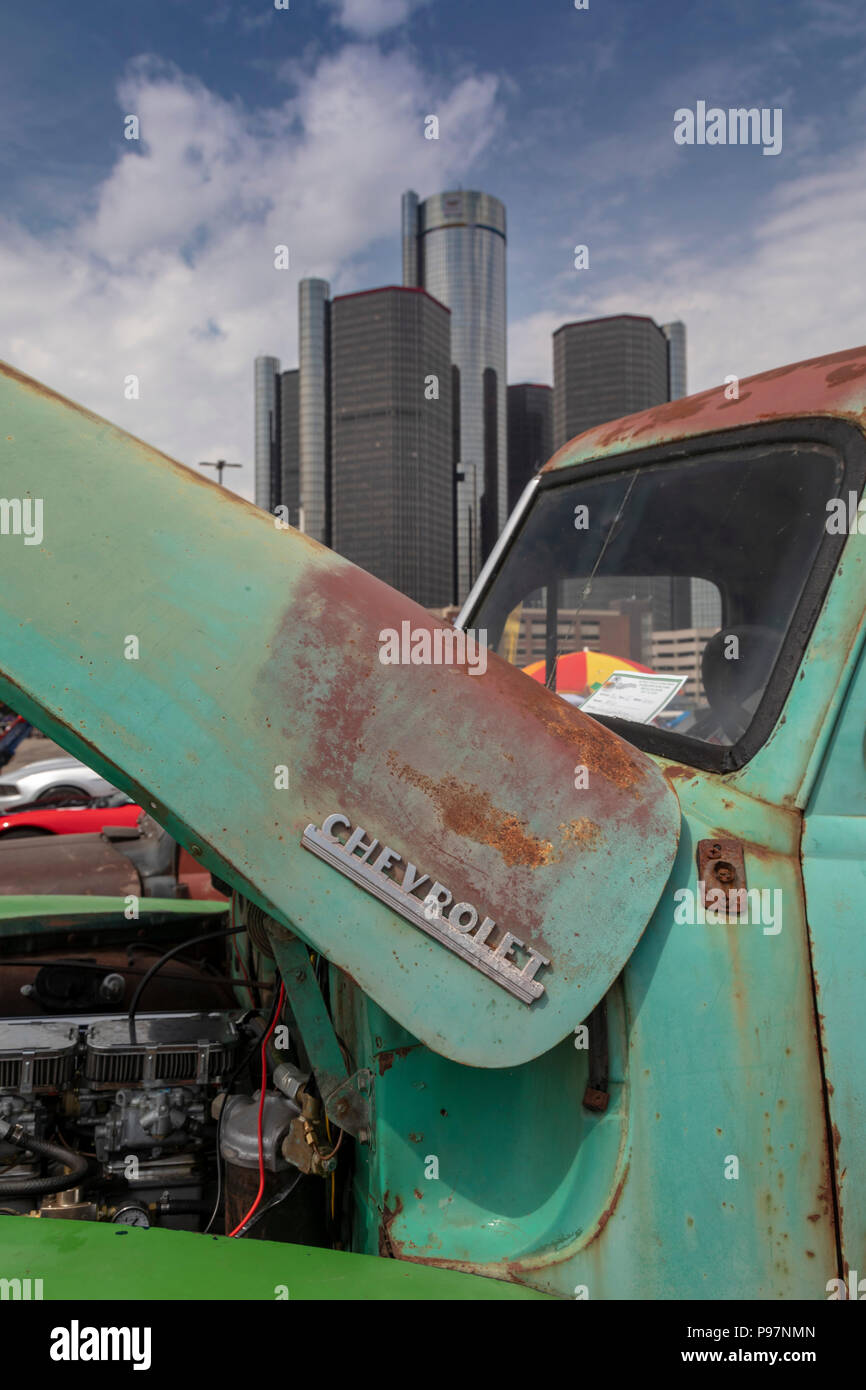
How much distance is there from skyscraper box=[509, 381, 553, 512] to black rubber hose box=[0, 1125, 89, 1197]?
2667 inches

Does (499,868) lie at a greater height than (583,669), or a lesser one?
lesser

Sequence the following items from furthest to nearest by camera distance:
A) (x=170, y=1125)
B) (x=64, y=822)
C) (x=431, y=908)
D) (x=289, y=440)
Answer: (x=289, y=440) → (x=64, y=822) → (x=170, y=1125) → (x=431, y=908)

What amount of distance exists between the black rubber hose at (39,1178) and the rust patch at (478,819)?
49.7 inches

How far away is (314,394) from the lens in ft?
258

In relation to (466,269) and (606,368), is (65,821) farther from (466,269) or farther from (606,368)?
(466,269)

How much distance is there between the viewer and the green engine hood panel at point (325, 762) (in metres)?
1.51

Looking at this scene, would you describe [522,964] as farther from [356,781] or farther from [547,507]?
[547,507]

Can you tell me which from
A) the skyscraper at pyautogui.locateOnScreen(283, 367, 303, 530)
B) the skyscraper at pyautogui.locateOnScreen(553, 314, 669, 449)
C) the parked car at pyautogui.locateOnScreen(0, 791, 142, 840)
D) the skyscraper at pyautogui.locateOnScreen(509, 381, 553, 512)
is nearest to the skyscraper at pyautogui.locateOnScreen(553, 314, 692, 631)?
the skyscraper at pyautogui.locateOnScreen(553, 314, 669, 449)

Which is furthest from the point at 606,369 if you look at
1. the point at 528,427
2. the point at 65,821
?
the point at 65,821

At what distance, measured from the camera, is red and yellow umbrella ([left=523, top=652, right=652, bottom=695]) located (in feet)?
7.84

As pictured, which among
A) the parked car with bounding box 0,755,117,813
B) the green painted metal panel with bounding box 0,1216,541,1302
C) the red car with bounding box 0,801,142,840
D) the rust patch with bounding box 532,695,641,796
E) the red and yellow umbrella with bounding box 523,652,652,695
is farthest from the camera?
the parked car with bounding box 0,755,117,813

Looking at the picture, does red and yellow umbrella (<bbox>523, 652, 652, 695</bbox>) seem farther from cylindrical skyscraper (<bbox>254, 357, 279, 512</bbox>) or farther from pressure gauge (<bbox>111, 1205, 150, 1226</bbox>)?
cylindrical skyscraper (<bbox>254, 357, 279, 512</bbox>)

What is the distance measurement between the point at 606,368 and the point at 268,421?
40.8 m

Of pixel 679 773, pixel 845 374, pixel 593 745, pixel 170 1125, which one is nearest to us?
pixel 593 745
